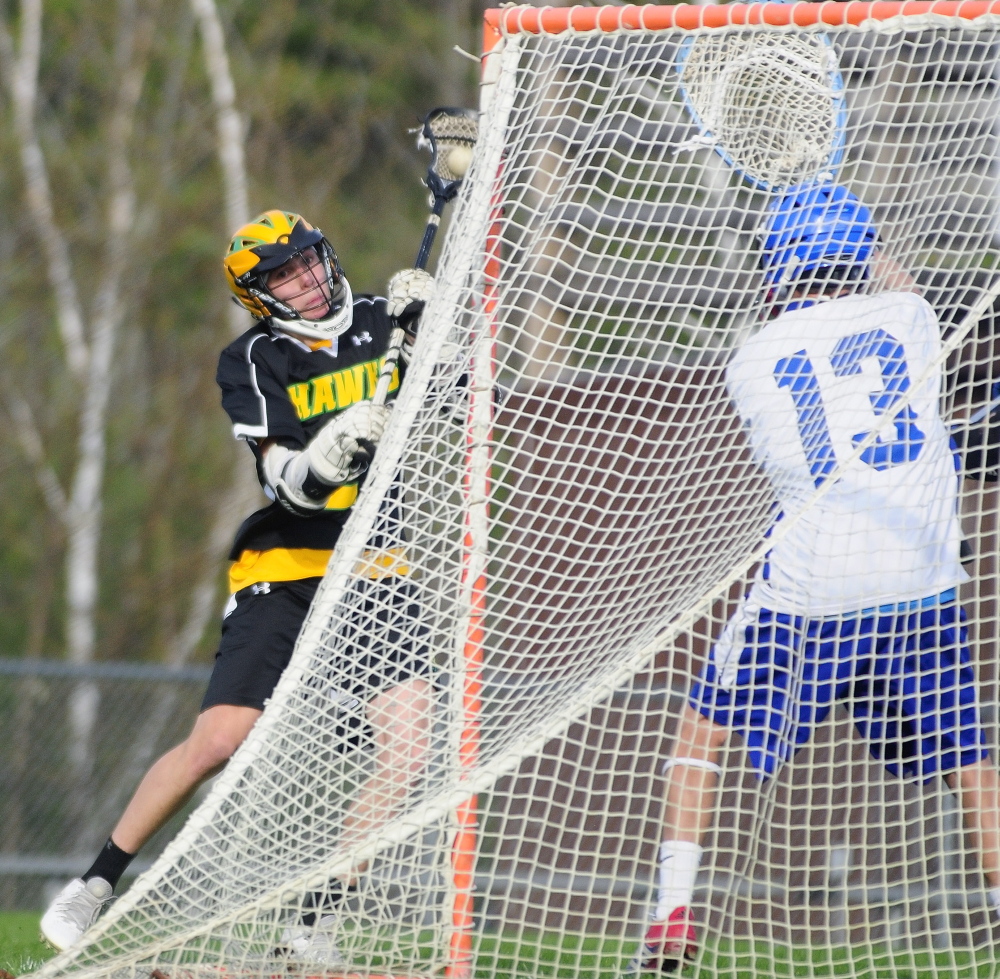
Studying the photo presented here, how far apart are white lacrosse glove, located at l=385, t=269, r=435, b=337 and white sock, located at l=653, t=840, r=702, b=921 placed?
1.42 m

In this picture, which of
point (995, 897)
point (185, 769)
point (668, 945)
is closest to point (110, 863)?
point (185, 769)

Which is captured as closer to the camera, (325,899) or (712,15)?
(325,899)

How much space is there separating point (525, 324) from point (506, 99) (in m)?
0.50

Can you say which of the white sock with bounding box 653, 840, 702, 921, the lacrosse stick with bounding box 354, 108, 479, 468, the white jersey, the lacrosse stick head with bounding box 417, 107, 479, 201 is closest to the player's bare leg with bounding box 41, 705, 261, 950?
the lacrosse stick with bounding box 354, 108, 479, 468

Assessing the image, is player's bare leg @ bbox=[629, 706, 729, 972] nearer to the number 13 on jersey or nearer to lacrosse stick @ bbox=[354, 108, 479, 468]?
the number 13 on jersey

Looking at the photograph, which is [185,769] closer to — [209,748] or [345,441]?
[209,748]

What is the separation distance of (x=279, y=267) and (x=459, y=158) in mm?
538

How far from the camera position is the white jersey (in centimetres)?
322

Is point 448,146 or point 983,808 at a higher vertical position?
point 448,146

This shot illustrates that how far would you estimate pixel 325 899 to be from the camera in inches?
120

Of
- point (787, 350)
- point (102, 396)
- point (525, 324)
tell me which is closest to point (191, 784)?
point (525, 324)

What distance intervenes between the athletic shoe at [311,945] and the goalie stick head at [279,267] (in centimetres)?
145

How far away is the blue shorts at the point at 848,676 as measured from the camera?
3.26m

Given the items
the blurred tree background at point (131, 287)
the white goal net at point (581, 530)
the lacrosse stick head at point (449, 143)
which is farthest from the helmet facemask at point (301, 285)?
the blurred tree background at point (131, 287)
